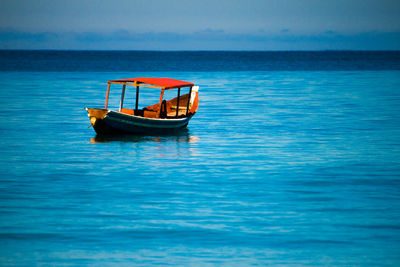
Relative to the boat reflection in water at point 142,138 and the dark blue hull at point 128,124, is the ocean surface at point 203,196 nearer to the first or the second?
the boat reflection in water at point 142,138

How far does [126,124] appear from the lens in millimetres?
25797

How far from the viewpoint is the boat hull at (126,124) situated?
1002 inches

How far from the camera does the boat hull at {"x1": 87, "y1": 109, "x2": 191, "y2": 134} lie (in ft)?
83.5

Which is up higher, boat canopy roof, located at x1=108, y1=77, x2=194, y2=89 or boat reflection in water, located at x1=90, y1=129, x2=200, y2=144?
boat canopy roof, located at x1=108, y1=77, x2=194, y2=89

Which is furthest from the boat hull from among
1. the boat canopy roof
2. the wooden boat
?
the boat canopy roof

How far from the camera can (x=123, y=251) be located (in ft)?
35.6

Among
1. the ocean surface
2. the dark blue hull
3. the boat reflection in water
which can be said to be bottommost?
the ocean surface

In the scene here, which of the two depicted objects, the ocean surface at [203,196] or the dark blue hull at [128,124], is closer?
the ocean surface at [203,196]

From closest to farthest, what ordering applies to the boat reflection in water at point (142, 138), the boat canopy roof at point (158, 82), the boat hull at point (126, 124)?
the boat hull at point (126, 124) < the boat reflection in water at point (142, 138) < the boat canopy roof at point (158, 82)

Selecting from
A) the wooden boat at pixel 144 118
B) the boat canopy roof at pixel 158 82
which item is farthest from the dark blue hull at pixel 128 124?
the boat canopy roof at pixel 158 82

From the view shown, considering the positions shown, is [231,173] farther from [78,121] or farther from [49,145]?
[78,121]

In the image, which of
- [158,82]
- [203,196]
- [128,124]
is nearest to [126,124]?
[128,124]

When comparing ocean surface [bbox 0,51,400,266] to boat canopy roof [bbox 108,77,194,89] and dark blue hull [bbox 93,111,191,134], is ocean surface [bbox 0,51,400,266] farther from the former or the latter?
boat canopy roof [bbox 108,77,194,89]

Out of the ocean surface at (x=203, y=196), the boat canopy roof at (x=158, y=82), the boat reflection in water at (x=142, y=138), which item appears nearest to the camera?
the ocean surface at (x=203, y=196)
